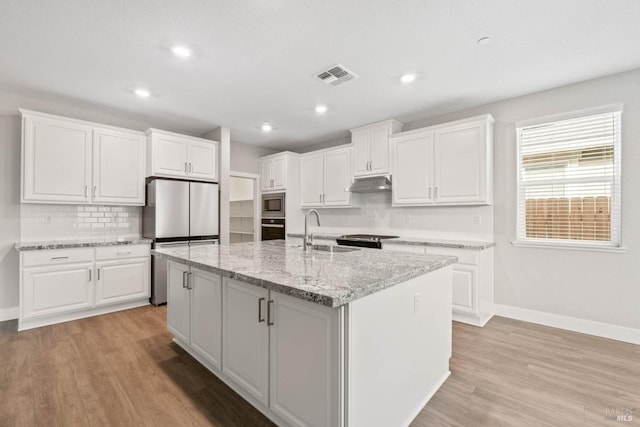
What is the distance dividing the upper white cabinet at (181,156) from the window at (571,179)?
424 centimetres

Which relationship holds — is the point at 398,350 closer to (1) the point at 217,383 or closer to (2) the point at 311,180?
(1) the point at 217,383

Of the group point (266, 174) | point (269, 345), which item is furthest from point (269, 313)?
point (266, 174)

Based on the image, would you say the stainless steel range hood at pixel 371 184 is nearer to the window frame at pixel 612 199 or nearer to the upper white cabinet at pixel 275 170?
the upper white cabinet at pixel 275 170

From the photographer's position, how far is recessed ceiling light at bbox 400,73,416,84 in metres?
2.91

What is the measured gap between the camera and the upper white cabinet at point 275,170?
534 cm

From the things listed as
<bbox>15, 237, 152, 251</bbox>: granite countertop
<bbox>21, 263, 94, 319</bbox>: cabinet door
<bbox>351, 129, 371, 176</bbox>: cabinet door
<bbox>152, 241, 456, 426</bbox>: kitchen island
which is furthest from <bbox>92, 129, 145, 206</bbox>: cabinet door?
<bbox>351, 129, 371, 176</bbox>: cabinet door

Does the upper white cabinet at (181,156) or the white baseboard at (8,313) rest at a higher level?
the upper white cabinet at (181,156)

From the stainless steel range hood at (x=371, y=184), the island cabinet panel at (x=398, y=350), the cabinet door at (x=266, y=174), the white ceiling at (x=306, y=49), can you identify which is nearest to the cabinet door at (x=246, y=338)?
the island cabinet panel at (x=398, y=350)

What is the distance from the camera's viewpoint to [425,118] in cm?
416

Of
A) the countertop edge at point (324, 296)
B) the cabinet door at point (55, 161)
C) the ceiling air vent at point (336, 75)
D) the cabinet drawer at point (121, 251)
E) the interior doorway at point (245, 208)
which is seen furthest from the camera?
the interior doorway at point (245, 208)

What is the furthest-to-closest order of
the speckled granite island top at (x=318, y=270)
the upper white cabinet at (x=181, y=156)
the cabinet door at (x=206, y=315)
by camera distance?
the upper white cabinet at (x=181, y=156)
the cabinet door at (x=206, y=315)
the speckled granite island top at (x=318, y=270)

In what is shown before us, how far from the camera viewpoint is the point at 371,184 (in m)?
4.31

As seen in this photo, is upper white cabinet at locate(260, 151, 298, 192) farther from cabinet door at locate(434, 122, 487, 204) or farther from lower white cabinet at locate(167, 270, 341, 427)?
lower white cabinet at locate(167, 270, 341, 427)

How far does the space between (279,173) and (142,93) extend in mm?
2528
